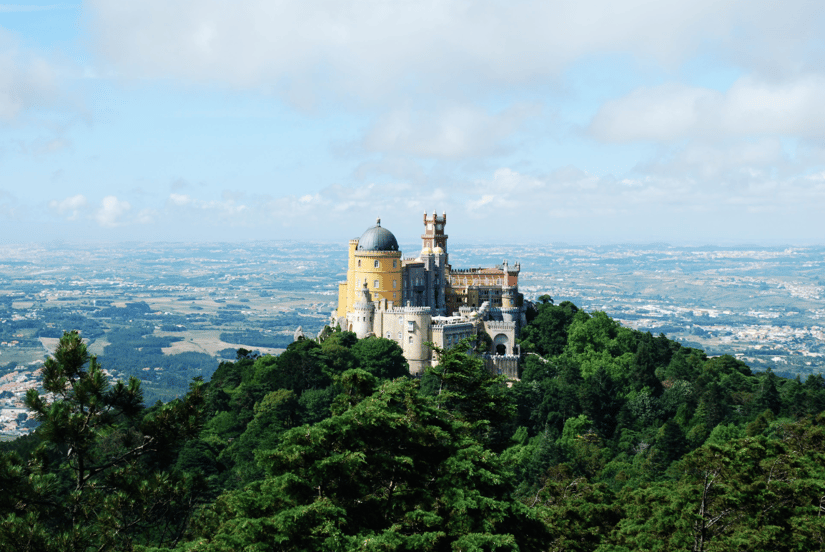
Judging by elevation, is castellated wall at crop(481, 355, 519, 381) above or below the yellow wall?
below

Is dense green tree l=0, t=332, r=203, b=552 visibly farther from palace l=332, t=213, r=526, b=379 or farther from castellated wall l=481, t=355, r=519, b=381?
castellated wall l=481, t=355, r=519, b=381

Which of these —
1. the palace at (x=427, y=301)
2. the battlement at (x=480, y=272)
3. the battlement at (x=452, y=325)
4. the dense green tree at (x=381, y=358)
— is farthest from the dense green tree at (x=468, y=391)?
the battlement at (x=480, y=272)

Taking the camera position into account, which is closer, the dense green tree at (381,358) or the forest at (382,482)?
the forest at (382,482)

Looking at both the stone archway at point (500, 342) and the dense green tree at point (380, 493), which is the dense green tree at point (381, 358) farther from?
the dense green tree at point (380, 493)

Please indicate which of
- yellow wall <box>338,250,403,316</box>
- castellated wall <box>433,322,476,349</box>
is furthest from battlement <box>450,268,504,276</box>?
castellated wall <box>433,322,476,349</box>

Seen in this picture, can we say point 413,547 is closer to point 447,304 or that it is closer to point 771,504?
point 771,504

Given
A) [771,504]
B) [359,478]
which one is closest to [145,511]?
[359,478]

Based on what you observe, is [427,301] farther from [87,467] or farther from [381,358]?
[87,467]
